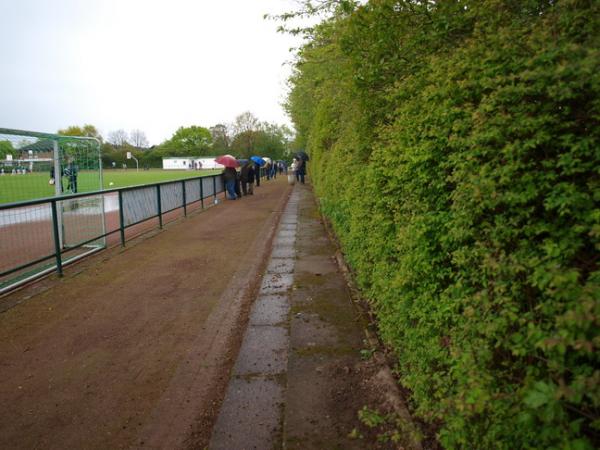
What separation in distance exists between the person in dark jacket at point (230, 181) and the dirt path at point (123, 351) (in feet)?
37.4

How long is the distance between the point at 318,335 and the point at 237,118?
69870mm

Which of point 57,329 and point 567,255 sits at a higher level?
point 567,255

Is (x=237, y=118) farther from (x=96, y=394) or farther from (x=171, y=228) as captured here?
(x=96, y=394)

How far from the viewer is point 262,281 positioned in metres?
6.14

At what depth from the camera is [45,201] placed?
20.1ft

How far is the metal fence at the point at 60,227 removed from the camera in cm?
583

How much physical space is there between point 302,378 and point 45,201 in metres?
4.90

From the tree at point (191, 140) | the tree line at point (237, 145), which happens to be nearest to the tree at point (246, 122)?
the tree line at point (237, 145)

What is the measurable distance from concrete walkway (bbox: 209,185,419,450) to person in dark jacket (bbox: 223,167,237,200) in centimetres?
1351

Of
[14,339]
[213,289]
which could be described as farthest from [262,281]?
[14,339]

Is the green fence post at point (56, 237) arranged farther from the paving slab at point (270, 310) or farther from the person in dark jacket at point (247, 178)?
the person in dark jacket at point (247, 178)

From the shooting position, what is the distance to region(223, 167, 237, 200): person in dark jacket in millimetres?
18828

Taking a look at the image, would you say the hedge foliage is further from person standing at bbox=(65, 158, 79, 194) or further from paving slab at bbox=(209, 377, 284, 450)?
person standing at bbox=(65, 158, 79, 194)

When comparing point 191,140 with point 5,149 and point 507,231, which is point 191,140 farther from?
point 507,231
